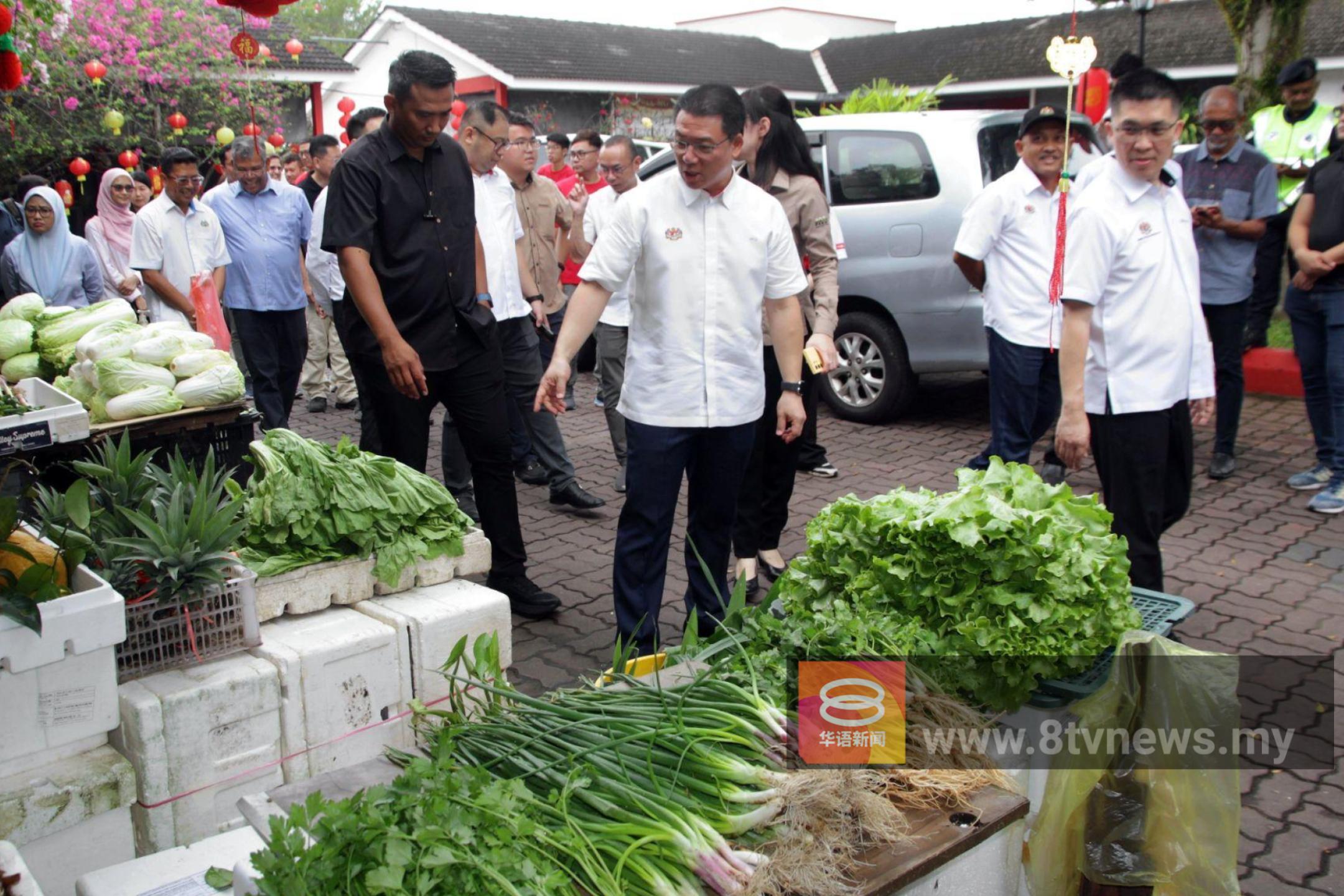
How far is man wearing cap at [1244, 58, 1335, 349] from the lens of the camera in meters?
7.98

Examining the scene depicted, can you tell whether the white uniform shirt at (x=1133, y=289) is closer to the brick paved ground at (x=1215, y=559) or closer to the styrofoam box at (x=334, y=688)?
the brick paved ground at (x=1215, y=559)

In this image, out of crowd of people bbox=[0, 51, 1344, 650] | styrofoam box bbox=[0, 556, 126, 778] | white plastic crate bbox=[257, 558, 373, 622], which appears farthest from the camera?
crowd of people bbox=[0, 51, 1344, 650]

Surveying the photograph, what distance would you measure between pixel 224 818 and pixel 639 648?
166cm

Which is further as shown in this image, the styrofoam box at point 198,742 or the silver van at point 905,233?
the silver van at point 905,233

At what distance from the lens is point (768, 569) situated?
543 centimetres

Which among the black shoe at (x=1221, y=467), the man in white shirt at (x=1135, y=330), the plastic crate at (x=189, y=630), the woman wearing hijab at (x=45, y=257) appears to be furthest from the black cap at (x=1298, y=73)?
the woman wearing hijab at (x=45, y=257)

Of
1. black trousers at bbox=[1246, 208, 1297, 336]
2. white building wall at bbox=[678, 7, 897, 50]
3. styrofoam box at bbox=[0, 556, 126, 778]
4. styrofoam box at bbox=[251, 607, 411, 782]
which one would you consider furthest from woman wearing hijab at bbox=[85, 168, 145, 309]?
white building wall at bbox=[678, 7, 897, 50]

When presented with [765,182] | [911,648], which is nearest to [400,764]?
[911,648]

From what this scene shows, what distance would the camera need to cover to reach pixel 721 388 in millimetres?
4078

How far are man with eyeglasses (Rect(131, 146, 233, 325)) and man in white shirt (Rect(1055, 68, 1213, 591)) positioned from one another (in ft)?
18.5

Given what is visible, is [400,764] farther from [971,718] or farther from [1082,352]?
[1082,352]

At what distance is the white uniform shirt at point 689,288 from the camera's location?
400cm

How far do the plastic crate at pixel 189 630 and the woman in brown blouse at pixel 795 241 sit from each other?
247cm

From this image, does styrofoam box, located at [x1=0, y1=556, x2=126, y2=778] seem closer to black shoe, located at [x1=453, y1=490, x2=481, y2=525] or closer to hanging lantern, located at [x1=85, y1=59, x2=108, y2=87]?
black shoe, located at [x1=453, y1=490, x2=481, y2=525]
